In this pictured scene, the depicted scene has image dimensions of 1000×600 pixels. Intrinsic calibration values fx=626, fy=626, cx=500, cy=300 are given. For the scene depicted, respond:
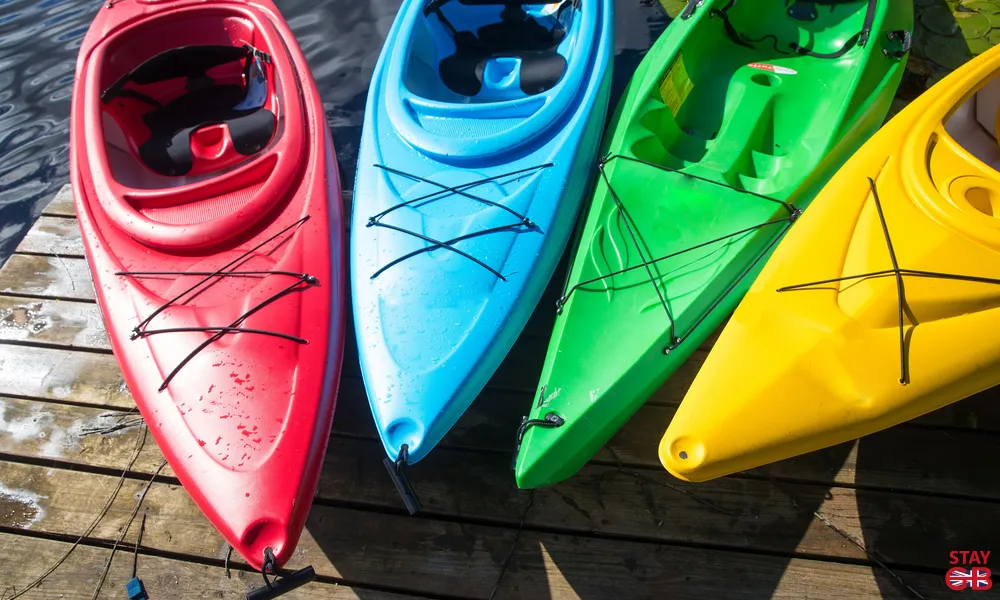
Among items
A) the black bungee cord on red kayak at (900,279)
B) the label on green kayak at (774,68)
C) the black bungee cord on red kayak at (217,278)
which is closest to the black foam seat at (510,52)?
the label on green kayak at (774,68)

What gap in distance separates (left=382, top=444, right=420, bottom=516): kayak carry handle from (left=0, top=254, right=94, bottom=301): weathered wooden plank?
1.79 m

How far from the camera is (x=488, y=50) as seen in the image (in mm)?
3260

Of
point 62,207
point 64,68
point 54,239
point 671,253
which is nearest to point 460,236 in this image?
point 671,253

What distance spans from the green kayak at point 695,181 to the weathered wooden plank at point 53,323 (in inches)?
75.9

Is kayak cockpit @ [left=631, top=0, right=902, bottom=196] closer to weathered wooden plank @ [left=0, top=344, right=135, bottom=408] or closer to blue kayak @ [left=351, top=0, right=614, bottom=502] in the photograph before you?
blue kayak @ [left=351, top=0, right=614, bottom=502]

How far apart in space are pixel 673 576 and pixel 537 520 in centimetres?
44

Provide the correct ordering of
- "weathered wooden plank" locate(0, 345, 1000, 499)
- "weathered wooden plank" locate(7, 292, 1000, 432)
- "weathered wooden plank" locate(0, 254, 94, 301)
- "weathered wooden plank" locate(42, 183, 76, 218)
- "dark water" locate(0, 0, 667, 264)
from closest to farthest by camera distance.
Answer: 1. "weathered wooden plank" locate(0, 345, 1000, 499)
2. "weathered wooden plank" locate(7, 292, 1000, 432)
3. "weathered wooden plank" locate(0, 254, 94, 301)
4. "weathered wooden plank" locate(42, 183, 76, 218)
5. "dark water" locate(0, 0, 667, 264)

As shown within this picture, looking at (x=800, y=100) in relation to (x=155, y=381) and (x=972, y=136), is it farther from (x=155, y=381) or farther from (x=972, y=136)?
(x=155, y=381)

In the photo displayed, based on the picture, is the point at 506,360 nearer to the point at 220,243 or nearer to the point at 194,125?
the point at 220,243

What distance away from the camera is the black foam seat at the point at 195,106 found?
113 inches

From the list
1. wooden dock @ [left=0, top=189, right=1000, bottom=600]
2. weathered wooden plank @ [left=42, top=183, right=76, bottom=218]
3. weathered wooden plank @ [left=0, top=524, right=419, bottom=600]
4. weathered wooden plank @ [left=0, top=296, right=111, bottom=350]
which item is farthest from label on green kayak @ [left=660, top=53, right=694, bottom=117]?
weathered wooden plank @ [left=42, top=183, right=76, bottom=218]

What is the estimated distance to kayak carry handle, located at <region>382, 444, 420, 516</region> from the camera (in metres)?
1.80

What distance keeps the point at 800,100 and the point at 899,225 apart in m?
1.00

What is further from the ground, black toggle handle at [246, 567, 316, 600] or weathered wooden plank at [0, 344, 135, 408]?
black toggle handle at [246, 567, 316, 600]
